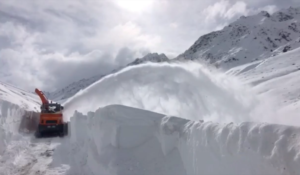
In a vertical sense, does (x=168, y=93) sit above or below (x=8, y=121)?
above

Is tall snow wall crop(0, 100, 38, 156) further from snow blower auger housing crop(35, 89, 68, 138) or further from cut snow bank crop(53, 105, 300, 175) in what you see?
cut snow bank crop(53, 105, 300, 175)

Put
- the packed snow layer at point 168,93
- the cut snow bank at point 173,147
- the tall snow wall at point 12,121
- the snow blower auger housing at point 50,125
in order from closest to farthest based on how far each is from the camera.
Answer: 1. the cut snow bank at point 173,147
2. the tall snow wall at point 12,121
3. the packed snow layer at point 168,93
4. the snow blower auger housing at point 50,125

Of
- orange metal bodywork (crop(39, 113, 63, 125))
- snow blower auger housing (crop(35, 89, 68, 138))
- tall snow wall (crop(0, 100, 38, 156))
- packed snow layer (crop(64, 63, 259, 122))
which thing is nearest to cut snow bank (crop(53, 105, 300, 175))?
tall snow wall (crop(0, 100, 38, 156))

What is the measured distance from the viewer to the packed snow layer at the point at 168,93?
19.6 m

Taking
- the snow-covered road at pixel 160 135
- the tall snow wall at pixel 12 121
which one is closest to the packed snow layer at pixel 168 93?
the snow-covered road at pixel 160 135

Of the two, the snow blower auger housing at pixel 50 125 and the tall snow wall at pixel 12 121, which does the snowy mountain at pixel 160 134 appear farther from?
the snow blower auger housing at pixel 50 125

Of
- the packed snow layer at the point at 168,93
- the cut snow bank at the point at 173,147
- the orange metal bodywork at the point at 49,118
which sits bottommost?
the cut snow bank at the point at 173,147

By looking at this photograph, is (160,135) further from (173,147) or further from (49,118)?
(49,118)

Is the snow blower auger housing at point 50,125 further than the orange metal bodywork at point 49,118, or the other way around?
the orange metal bodywork at point 49,118

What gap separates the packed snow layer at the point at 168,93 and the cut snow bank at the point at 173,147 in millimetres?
6153

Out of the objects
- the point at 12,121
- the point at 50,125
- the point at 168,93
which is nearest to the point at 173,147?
the point at 168,93

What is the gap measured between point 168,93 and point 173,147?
12336mm

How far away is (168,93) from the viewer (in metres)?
21.9

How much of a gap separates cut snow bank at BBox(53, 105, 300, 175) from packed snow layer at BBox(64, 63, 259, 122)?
6.15 m
